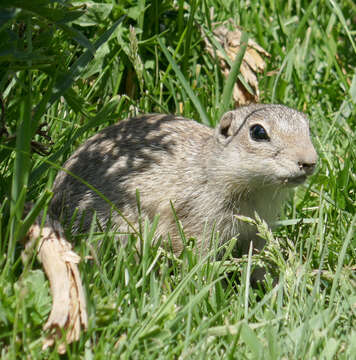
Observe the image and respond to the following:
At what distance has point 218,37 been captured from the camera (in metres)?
5.87

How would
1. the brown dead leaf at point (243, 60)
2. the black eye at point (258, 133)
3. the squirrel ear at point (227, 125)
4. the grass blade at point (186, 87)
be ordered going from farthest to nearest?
the brown dead leaf at point (243, 60) < the grass blade at point (186, 87) < the squirrel ear at point (227, 125) < the black eye at point (258, 133)

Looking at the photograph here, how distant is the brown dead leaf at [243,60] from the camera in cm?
571

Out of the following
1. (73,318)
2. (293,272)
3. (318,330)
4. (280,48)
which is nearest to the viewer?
(73,318)

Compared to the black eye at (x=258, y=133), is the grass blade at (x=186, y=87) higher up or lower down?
higher up

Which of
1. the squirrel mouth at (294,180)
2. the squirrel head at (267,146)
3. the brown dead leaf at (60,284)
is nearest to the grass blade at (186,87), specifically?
the squirrel head at (267,146)

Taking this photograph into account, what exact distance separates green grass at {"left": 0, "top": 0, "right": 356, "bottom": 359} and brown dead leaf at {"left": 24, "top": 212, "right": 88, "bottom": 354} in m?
0.05

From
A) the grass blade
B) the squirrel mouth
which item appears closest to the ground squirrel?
the squirrel mouth

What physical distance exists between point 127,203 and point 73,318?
1.51m

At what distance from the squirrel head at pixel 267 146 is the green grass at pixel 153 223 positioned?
0.36 m

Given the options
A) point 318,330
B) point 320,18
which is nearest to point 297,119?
point 318,330

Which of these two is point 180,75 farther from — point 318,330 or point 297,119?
point 318,330

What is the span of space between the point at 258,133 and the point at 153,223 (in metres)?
0.87

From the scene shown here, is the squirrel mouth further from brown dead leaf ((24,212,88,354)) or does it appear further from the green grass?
brown dead leaf ((24,212,88,354))

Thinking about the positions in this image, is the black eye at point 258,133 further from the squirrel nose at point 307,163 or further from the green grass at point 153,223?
the green grass at point 153,223
